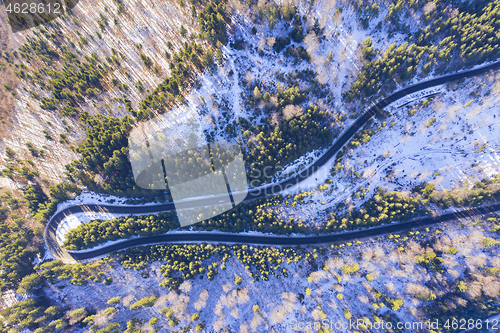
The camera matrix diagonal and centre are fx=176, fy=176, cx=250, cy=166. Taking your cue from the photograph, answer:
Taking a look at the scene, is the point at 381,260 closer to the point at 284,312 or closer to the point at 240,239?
the point at 284,312

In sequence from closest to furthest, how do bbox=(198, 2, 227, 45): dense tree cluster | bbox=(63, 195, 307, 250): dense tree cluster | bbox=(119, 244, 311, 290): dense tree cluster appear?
1. bbox=(198, 2, 227, 45): dense tree cluster
2. bbox=(119, 244, 311, 290): dense tree cluster
3. bbox=(63, 195, 307, 250): dense tree cluster

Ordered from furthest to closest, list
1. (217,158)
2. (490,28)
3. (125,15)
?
(125,15) → (217,158) → (490,28)

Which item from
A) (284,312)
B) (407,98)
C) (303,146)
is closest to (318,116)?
(303,146)

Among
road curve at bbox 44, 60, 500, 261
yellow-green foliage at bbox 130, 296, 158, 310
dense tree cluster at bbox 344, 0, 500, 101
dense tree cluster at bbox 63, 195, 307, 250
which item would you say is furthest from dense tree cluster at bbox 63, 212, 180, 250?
dense tree cluster at bbox 344, 0, 500, 101

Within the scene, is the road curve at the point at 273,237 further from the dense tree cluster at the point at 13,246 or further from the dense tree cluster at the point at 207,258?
the dense tree cluster at the point at 13,246

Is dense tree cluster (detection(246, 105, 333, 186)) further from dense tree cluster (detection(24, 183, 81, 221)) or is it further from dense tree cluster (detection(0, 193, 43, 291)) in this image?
dense tree cluster (detection(0, 193, 43, 291))
